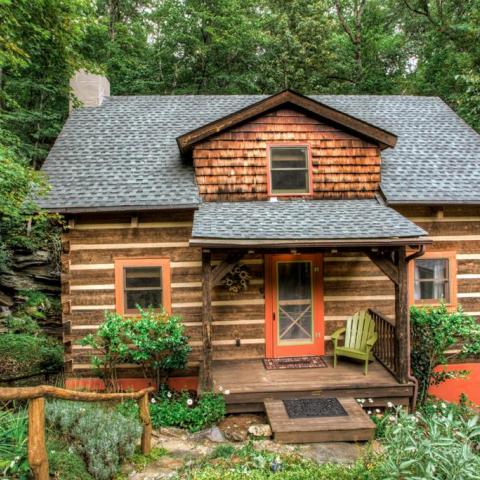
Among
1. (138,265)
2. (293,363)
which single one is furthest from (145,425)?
(293,363)

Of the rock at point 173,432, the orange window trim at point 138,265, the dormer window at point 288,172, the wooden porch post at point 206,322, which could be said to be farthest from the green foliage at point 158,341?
the dormer window at point 288,172

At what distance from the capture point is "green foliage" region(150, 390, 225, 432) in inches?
247

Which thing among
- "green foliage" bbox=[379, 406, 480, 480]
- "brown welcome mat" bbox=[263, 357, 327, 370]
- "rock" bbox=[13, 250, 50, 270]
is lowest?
"brown welcome mat" bbox=[263, 357, 327, 370]

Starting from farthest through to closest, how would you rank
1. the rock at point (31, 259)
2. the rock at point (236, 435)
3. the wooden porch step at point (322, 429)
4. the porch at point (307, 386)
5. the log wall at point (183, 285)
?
the rock at point (31, 259) → the log wall at point (183, 285) → the porch at point (307, 386) → the rock at point (236, 435) → the wooden porch step at point (322, 429)

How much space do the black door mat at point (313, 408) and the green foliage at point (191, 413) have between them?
43.9 inches

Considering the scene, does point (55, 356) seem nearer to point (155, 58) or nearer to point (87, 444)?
point (87, 444)

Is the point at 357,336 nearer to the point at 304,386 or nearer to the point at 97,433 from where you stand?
the point at 304,386

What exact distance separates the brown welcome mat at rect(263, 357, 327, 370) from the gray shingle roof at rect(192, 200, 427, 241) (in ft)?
8.76

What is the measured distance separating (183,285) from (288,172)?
3.27 metres

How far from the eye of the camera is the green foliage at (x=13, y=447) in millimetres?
3467

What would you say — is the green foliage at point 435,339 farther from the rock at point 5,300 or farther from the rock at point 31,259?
the rock at point 31,259

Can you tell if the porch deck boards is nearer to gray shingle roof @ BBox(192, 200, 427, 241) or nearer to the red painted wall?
the red painted wall

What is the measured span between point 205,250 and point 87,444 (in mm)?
3263

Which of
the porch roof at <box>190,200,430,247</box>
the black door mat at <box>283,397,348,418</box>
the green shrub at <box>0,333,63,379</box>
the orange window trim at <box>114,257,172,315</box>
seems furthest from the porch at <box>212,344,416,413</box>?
the green shrub at <box>0,333,63,379</box>
